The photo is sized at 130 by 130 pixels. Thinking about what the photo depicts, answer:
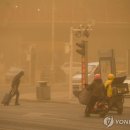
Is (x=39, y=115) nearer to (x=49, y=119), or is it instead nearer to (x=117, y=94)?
(x=49, y=119)

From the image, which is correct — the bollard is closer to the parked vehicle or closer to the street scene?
the parked vehicle

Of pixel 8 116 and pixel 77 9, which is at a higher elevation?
pixel 77 9

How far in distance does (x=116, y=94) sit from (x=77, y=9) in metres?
47.1

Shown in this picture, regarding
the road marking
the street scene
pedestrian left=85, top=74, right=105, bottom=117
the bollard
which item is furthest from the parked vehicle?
the street scene

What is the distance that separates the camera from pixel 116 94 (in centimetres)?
2311

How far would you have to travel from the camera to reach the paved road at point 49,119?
18781 mm

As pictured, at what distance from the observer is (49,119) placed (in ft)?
71.6

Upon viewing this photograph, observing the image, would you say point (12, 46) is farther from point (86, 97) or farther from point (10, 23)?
point (86, 97)

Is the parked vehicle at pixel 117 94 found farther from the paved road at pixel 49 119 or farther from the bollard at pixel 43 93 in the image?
the bollard at pixel 43 93

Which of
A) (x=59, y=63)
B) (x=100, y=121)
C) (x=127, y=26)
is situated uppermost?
(x=127, y=26)

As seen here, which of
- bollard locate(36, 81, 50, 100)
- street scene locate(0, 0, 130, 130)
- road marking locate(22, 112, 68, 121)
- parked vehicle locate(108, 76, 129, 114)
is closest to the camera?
road marking locate(22, 112, 68, 121)

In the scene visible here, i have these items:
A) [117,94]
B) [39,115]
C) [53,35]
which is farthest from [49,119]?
[53,35]

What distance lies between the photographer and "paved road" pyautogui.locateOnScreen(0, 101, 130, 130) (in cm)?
1878

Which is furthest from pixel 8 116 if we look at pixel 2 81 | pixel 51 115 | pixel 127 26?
pixel 127 26
